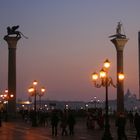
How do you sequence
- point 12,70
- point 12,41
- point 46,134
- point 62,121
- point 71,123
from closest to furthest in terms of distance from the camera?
point 62,121, point 46,134, point 71,123, point 12,70, point 12,41

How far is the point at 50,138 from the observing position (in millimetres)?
33719

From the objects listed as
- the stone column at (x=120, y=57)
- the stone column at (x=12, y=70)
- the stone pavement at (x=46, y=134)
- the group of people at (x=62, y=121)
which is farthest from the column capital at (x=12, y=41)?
the group of people at (x=62, y=121)

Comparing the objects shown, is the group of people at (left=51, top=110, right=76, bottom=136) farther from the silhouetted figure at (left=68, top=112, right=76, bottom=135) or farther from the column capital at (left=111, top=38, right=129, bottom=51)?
the column capital at (left=111, top=38, right=129, bottom=51)

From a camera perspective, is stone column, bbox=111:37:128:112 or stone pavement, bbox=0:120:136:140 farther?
stone column, bbox=111:37:128:112

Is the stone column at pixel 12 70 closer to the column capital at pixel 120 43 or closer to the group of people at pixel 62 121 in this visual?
the column capital at pixel 120 43

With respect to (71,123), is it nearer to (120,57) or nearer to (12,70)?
(120,57)

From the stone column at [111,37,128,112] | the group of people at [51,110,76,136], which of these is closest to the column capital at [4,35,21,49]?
the stone column at [111,37,128,112]

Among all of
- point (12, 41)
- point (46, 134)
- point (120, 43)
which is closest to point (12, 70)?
point (12, 41)

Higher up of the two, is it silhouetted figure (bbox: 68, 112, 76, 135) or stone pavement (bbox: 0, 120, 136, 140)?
silhouetted figure (bbox: 68, 112, 76, 135)

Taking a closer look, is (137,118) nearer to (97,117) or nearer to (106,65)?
(106,65)

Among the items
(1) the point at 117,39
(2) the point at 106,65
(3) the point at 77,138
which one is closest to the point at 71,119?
(3) the point at 77,138

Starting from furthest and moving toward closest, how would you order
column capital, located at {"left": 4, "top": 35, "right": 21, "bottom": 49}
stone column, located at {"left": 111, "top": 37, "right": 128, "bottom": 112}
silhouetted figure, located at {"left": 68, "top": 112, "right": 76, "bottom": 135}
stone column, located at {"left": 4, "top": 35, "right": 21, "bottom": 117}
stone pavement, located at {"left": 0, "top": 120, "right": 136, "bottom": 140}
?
1. column capital, located at {"left": 4, "top": 35, "right": 21, "bottom": 49}
2. stone column, located at {"left": 4, "top": 35, "right": 21, "bottom": 117}
3. stone column, located at {"left": 111, "top": 37, "right": 128, "bottom": 112}
4. silhouetted figure, located at {"left": 68, "top": 112, "right": 76, "bottom": 135}
5. stone pavement, located at {"left": 0, "top": 120, "right": 136, "bottom": 140}

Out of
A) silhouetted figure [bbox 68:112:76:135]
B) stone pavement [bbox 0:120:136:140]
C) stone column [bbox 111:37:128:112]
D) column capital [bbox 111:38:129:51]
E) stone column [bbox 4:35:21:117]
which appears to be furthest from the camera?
stone column [bbox 4:35:21:117]

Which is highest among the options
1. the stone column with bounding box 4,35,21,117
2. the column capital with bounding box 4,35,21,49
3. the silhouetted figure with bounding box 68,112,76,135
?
the column capital with bounding box 4,35,21,49
